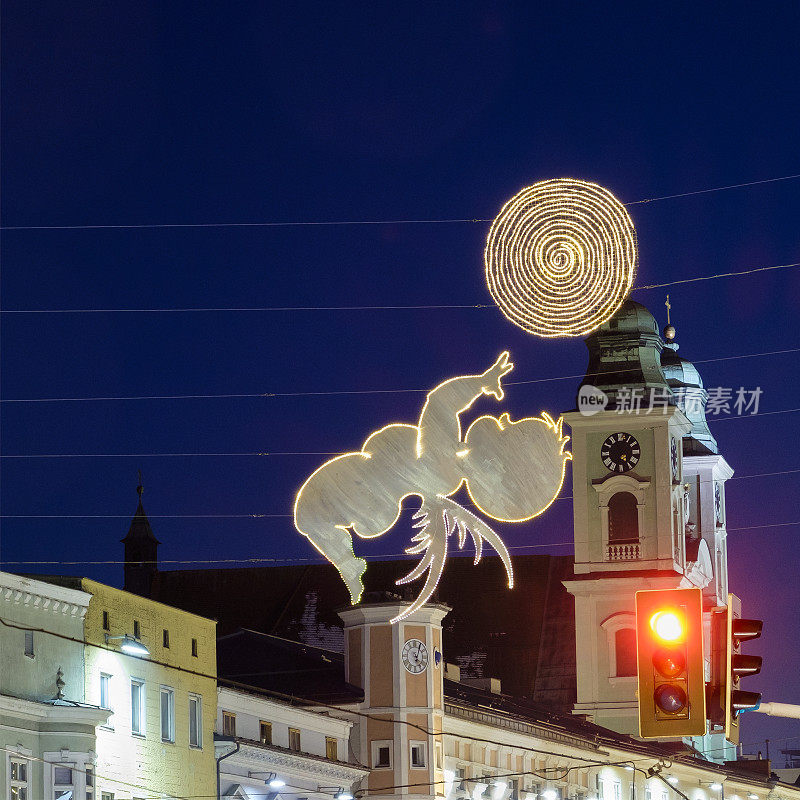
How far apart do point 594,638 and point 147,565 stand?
1186 inches

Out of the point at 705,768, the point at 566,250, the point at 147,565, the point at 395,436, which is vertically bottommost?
the point at 395,436

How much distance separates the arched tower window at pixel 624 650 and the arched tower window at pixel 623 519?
4066 mm

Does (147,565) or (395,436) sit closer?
(395,436)

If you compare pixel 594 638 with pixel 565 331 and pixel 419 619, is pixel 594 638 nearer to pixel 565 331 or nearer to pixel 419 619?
pixel 419 619

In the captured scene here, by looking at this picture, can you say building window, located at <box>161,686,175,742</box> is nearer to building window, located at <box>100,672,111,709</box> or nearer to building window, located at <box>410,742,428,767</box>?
building window, located at <box>100,672,111,709</box>

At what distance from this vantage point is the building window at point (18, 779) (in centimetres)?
4022

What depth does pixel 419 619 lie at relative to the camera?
6812cm

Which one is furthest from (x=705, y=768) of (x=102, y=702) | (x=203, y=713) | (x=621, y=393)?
(x=102, y=702)

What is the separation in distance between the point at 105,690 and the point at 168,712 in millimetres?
3421

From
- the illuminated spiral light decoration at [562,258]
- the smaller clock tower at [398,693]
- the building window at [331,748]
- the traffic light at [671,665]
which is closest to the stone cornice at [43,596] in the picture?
the building window at [331,748]

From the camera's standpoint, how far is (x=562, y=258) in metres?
20.3

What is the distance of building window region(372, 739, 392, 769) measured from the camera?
64812 millimetres

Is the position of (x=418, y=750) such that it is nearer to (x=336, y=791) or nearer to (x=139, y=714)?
(x=336, y=791)

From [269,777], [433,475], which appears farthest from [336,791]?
[433,475]
